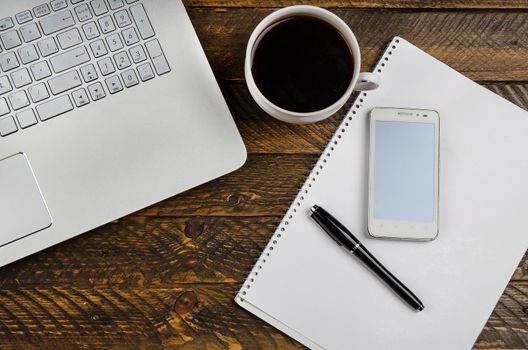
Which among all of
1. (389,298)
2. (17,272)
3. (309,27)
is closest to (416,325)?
(389,298)

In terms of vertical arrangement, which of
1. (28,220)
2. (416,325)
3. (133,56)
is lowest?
(416,325)

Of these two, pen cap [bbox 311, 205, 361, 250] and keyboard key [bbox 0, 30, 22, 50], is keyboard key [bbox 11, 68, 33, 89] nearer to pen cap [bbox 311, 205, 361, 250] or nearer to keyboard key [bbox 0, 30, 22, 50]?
keyboard key [bbox 0, 30, 22, 50]

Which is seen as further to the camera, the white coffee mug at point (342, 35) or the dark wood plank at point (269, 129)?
the dark wood plank at point (269, 129)

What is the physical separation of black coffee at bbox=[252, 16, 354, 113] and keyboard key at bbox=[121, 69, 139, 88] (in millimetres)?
133

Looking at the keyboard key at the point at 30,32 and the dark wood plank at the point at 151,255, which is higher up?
the keyboard key at the point at 30,32

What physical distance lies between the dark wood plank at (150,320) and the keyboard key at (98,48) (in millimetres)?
270

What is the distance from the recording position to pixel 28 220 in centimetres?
64

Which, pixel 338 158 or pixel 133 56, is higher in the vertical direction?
pixel 133 56

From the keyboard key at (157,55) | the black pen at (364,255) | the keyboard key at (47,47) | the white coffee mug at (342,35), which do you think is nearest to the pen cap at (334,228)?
the black pen at (364,255)

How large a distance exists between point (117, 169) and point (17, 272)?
179 mm

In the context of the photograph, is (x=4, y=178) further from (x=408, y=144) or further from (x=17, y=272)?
(x=408, y=144)

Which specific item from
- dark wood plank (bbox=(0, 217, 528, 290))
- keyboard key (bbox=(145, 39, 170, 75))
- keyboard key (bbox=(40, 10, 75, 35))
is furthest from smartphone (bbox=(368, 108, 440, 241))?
keyboard key (bbox=(40, 10, 75, 35))

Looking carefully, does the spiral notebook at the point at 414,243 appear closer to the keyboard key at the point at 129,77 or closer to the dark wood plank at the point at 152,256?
the dark wood plank at the point at 152,256

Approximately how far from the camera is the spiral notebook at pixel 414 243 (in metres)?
0.68
